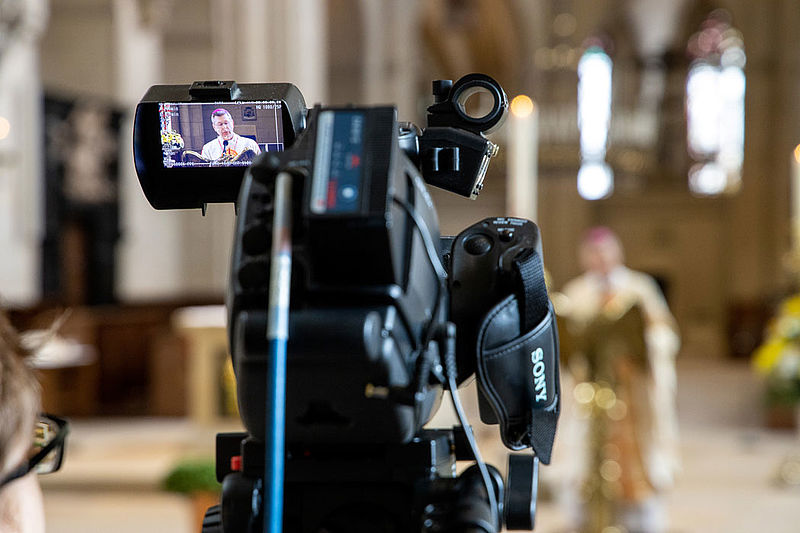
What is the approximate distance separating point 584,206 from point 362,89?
505 centimetres

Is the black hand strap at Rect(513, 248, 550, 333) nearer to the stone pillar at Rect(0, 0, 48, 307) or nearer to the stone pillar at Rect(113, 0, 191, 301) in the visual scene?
the stone pillar at Rect(0, 0, 48, 307)

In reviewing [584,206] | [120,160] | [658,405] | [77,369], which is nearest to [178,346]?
[77,369]

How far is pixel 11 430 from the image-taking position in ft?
3.51

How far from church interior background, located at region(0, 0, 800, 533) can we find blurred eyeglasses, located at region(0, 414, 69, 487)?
274 millimetres

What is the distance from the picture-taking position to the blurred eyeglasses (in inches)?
45.1

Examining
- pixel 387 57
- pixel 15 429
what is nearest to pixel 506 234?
pixel 15 429

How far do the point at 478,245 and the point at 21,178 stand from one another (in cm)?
1178

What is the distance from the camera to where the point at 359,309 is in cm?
87

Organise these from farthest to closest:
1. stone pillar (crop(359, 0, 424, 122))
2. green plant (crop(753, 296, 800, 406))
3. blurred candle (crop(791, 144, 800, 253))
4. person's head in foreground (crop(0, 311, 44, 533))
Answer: stone pillar (crop(359, 0, 424, 122))
green plant (crop(753, 296, 800, 406))
blurred candle (crop(791, 144, 800, 253))
person's head in foreground (crop(0, 311, 44, 533))

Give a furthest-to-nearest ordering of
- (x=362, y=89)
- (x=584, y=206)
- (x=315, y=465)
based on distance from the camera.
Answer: (x=584, y=206) → (x=362, y=89) → (x=315, y=465)

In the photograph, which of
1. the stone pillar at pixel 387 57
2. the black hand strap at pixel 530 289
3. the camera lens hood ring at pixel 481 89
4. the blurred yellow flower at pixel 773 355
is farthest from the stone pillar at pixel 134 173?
the black hand strap at pixel 530 289

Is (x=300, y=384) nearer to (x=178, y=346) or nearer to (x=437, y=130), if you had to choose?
(x=437, y=130)

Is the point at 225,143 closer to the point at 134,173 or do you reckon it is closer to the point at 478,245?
the point at 478,245

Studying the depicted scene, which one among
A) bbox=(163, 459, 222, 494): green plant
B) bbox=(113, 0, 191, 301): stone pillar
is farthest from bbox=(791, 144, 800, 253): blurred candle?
bbox=(113, 0, 191, 301): stone pillar
